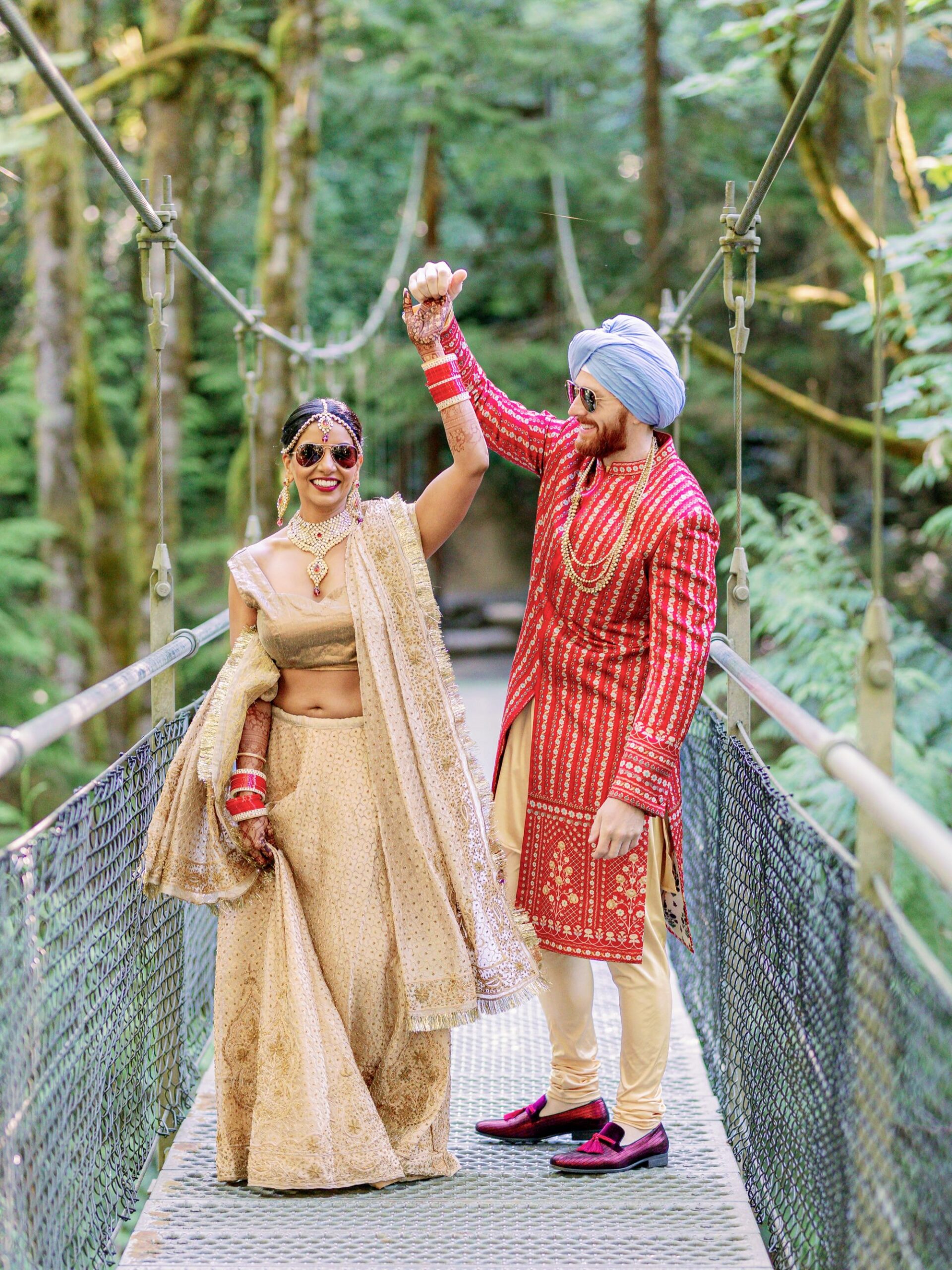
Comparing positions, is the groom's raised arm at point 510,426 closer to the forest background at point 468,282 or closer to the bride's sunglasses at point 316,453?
the bride's sunglasses at point 316,453

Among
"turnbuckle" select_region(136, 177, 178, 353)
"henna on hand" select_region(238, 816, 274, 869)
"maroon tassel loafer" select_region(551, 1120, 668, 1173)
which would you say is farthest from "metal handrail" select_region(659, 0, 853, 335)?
"maroon tassel loafer" select_region(551, 1120, 668, 1173)

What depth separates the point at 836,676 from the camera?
199 inches

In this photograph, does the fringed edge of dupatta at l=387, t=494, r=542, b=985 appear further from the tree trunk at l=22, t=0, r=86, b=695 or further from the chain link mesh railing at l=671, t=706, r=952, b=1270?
the tree trunk at l=22, t=0, r=86, b=695

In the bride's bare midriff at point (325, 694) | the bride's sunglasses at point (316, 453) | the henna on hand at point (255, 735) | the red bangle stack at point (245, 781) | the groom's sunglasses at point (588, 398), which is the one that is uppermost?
the groom's sunglasses at point (588, 398)

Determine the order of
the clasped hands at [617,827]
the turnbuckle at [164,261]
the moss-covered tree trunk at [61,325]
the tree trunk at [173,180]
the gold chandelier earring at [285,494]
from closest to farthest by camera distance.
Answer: the clasped hands at [617,827]
the gold chandelier earring at [285,494]
the turnbuckle at [164,261]
the moss-covered tree trunk at [61,325]
the tree trunk at [173,180]

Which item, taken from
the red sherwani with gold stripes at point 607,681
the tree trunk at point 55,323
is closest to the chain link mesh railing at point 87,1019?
the red sherwani with gold stripes at point 607,681

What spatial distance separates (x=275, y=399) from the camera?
6098 mm

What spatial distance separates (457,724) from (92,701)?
60 cm

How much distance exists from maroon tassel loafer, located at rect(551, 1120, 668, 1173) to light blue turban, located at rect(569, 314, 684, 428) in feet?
3.46

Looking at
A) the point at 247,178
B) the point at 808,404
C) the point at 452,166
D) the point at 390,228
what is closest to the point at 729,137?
the point at 452,166

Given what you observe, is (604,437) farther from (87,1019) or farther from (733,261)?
(87,1019)

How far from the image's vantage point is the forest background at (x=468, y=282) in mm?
5297

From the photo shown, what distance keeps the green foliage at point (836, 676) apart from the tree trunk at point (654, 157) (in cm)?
367

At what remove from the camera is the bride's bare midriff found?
2137mm
